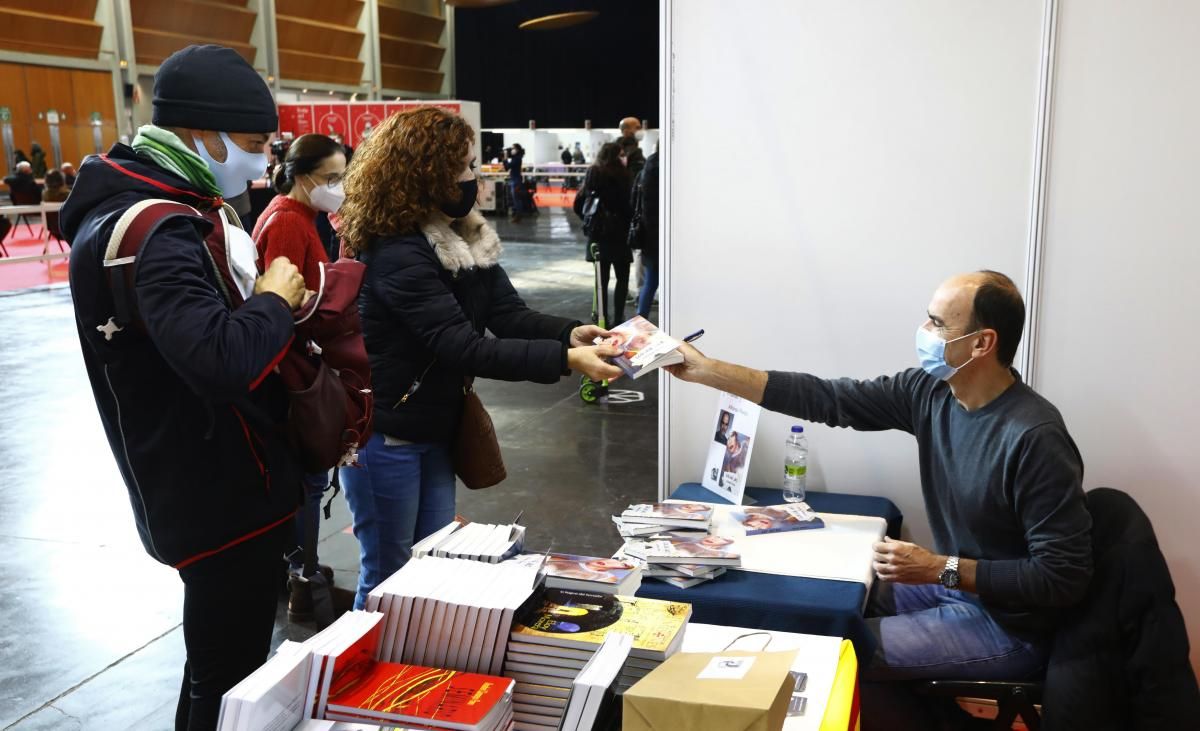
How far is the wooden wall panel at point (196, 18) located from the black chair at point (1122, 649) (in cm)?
2089

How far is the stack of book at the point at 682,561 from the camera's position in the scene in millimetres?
2467

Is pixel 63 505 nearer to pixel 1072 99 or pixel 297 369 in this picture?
pixel 297 369

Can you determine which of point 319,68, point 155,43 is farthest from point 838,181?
point 319,68

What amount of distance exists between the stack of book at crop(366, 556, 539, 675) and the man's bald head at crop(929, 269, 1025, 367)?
130 cm

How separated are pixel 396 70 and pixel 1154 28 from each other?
26495 millimetres

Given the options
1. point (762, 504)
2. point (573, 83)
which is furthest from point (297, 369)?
point (573, 83)

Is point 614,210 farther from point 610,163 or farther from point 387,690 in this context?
point 387,690

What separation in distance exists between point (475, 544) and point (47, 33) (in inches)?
764

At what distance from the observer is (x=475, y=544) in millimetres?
1771

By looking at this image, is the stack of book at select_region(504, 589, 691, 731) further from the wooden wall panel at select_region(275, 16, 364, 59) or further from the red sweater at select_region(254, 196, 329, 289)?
the wooden wall panel at select_region(275, 16, 364, 59)

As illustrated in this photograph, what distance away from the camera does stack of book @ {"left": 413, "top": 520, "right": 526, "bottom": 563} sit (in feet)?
5.63

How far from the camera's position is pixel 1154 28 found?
267 cm

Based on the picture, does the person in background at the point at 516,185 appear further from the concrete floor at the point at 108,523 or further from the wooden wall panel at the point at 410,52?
the concrete floor at the point at 108,523

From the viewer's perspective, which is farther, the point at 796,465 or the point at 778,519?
the point at 796,465
